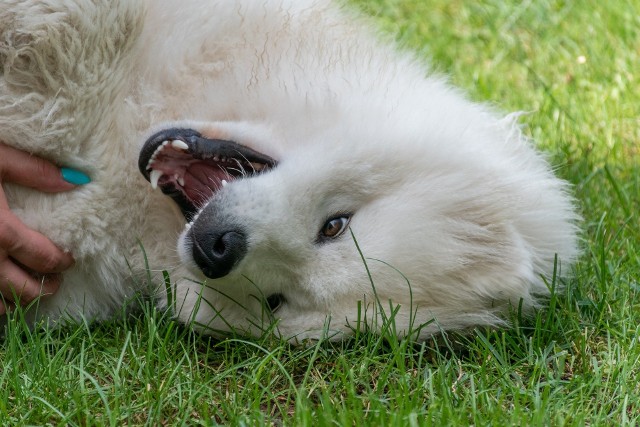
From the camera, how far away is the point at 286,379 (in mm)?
3037

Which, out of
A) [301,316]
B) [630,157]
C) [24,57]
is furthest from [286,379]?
[630,157]

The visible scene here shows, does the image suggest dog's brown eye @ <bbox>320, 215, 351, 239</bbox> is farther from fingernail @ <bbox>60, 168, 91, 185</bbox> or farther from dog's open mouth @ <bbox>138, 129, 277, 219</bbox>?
fingernail @ <bbox>60, 168, 91, 185</bbox>

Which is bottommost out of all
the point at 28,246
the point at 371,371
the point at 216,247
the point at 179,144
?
the point at 28,246

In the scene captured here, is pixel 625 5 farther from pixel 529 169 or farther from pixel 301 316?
pixel 301 316

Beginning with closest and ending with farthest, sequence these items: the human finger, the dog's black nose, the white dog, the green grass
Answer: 1. the green grass
2. the dog's black nose
3. the white dog
4. the human finger

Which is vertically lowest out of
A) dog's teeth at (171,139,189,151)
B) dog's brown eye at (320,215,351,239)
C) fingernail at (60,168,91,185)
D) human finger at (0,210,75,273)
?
human finger at (0,210,75,273)

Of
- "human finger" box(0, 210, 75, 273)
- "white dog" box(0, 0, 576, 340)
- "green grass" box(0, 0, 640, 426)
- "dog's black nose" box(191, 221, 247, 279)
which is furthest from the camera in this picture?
"human finger" box(0, 210, 75, 273)

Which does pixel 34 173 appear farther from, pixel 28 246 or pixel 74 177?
pixel 28 246

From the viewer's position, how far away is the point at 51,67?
126 inches

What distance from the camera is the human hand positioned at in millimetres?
3174

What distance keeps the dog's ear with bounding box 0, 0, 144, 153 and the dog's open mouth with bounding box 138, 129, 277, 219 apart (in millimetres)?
322

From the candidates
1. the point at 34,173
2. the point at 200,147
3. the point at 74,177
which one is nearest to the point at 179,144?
the point at 200,147

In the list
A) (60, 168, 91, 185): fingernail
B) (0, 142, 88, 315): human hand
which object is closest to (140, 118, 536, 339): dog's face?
(60, 168, 91, 185): fingernail

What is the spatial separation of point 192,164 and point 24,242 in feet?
2.12
